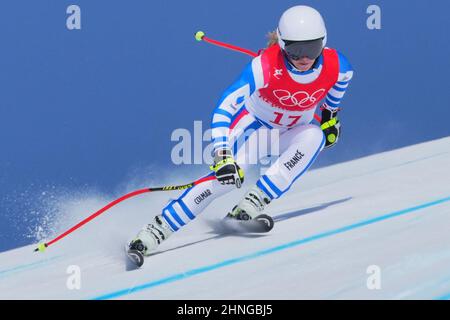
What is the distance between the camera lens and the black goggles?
3457 millimetres

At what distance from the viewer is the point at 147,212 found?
182 inches

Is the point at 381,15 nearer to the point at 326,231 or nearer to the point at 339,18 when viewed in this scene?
the point at 339,18

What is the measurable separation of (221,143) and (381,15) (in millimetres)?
2646

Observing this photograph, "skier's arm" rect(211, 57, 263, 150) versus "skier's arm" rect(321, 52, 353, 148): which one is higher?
"skier's arm" rect(321, 52, 353, 148)

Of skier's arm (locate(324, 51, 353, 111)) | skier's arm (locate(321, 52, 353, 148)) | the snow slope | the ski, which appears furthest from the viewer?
skier's arm (locate(321, 52, 353, 148))

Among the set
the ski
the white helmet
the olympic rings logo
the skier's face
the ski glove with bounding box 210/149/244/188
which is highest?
the white helmet

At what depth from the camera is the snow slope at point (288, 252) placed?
2.85 meters

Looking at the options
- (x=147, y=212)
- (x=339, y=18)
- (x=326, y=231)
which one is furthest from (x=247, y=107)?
(x=339, y=18)

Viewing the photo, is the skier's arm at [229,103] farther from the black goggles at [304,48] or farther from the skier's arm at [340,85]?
the skier's arm at [340,85]

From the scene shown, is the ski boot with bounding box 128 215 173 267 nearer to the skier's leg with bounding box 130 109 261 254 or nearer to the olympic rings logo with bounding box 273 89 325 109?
the skier's leg with bounding box 130 109 261 254

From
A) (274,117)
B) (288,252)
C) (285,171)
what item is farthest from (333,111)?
(288,252)

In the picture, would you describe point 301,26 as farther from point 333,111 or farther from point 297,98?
point 333,111

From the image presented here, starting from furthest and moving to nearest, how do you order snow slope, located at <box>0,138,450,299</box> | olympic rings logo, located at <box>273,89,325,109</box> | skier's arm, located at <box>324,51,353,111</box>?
1. skier's arm, located at <box>324,51,353,111</box>
2. olympic rings logo, located at <box>273,89,325,109</box>
3. snow slope, located at <box>0,138,450,299</box>

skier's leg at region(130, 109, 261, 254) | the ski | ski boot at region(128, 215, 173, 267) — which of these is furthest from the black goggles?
the ski
